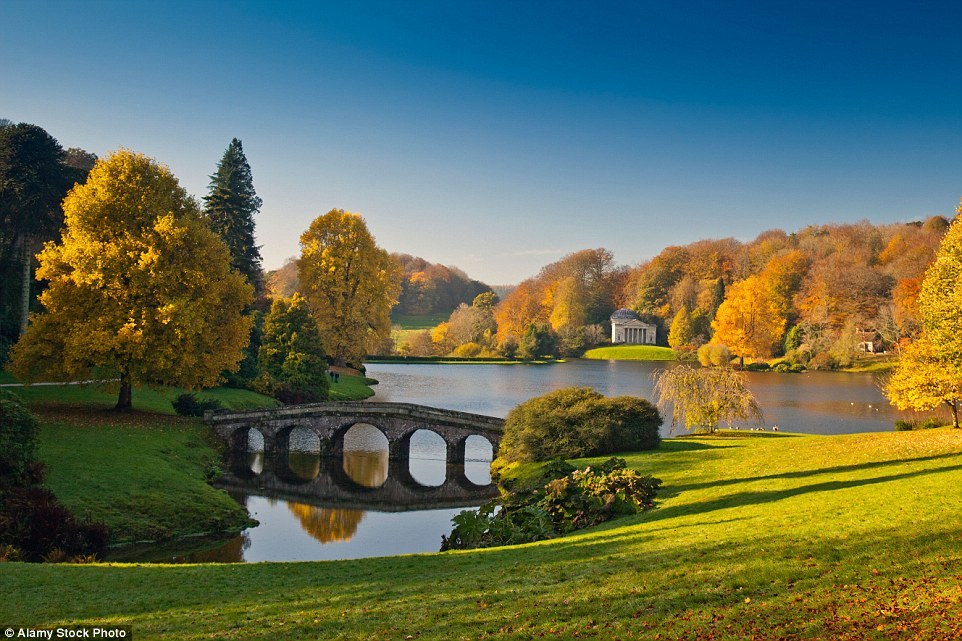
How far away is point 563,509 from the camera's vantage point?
2233 centimetres

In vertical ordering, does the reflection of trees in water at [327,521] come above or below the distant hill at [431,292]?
below

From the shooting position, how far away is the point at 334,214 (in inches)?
2638

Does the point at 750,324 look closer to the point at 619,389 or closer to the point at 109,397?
the point at 619,389

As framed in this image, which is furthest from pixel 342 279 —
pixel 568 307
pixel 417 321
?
pixel 417 321

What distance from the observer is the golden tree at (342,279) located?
6625 cm

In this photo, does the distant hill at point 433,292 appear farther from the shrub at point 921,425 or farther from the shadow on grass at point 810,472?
the shadow on grass at point 810,472

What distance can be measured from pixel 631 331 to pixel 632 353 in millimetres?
11046

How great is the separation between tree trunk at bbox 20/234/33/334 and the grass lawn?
3045 cm

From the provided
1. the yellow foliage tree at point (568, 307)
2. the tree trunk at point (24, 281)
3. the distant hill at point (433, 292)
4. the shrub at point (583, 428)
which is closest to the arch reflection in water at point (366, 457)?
the shrub at point (583, 428)

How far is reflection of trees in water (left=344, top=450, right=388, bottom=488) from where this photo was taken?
37.1 meters

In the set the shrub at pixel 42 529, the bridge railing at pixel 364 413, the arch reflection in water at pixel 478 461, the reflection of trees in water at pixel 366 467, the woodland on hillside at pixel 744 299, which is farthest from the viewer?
the woodland on hillside at pixel 744 299

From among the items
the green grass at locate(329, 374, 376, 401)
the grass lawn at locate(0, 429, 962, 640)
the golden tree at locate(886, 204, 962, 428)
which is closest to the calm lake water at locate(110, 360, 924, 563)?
the green grass at locate(329, 374, 376, 401)

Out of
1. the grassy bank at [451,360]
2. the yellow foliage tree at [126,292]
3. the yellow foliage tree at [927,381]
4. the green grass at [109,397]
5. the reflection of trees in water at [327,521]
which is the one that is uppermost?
the yellow foliage tree at [126,292]

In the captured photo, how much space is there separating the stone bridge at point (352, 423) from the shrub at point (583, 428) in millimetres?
5263
